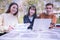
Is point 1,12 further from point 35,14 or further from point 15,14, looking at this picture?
point 35,14

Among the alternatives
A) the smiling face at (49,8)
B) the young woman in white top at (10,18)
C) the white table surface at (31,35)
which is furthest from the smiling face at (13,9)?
the smiling face at (49,8)

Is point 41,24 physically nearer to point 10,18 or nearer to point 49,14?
point 49,14

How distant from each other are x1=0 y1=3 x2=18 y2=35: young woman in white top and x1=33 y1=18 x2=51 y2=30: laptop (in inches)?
7.1

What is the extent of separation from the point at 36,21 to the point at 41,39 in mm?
176

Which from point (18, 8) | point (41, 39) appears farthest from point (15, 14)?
point (41, 39)

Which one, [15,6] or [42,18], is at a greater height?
[15,6]

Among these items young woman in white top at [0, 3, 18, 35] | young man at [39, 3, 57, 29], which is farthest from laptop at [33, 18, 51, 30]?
young woman in white top at [0, 3, 18, 35]

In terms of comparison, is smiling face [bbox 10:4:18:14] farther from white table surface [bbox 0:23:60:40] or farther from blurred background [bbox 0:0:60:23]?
→ white table surface [bbox 0:23:60:40]

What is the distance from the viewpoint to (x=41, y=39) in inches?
67.1

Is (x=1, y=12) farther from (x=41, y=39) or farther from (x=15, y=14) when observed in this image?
(x=41, y=39)

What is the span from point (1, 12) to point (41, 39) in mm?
436

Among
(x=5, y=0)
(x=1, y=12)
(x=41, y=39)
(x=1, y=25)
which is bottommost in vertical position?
Result: (x=41, y=39)

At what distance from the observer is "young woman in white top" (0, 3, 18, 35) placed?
1.79 meters

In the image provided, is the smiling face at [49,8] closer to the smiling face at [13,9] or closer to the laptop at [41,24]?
the laptop at [41,24]
